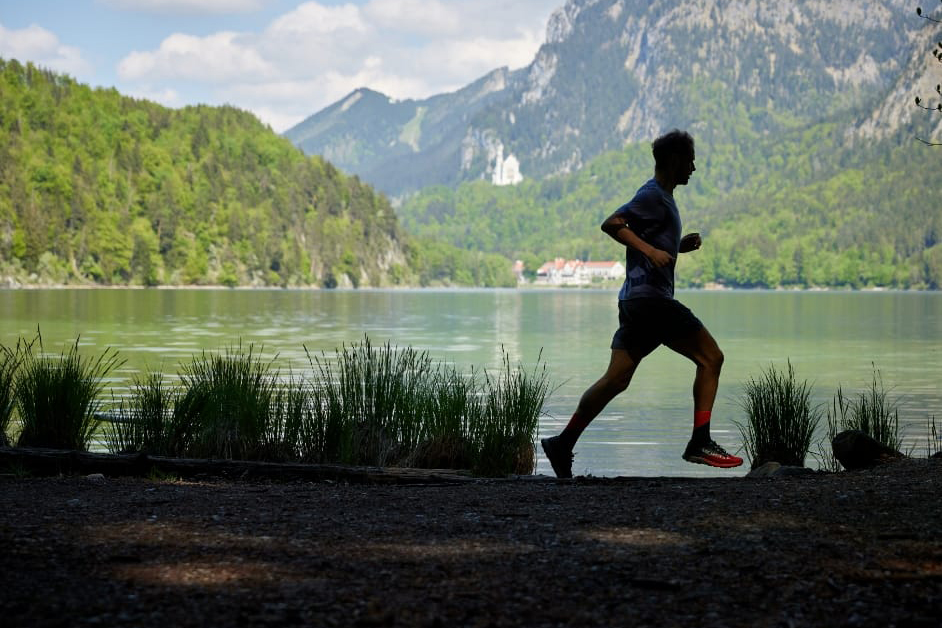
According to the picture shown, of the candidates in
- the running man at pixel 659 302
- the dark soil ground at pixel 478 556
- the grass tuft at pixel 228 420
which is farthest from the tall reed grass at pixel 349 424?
the dark soil ground at pixel 478 556

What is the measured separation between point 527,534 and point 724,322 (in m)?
61.3

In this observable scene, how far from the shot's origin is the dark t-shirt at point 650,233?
8352mm

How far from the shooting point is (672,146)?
341 inches

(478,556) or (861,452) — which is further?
(861,452)

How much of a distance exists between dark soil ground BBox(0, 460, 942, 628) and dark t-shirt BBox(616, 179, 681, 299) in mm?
1620

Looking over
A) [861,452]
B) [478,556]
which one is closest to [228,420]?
[478,556]

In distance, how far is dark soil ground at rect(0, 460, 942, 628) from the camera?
168 inches

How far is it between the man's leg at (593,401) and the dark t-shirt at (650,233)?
21.0 inches

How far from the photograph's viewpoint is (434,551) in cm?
539

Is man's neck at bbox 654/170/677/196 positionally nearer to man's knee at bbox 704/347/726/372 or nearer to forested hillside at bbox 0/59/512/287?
man's knee at bbox 704/347/726/372

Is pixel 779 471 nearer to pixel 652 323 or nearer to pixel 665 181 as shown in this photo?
pixel 652 323

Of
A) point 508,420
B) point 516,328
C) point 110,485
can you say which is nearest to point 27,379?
point 110,485

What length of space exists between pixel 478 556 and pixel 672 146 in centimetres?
450

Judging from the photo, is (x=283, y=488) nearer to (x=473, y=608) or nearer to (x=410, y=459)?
(x=410, y=459)
